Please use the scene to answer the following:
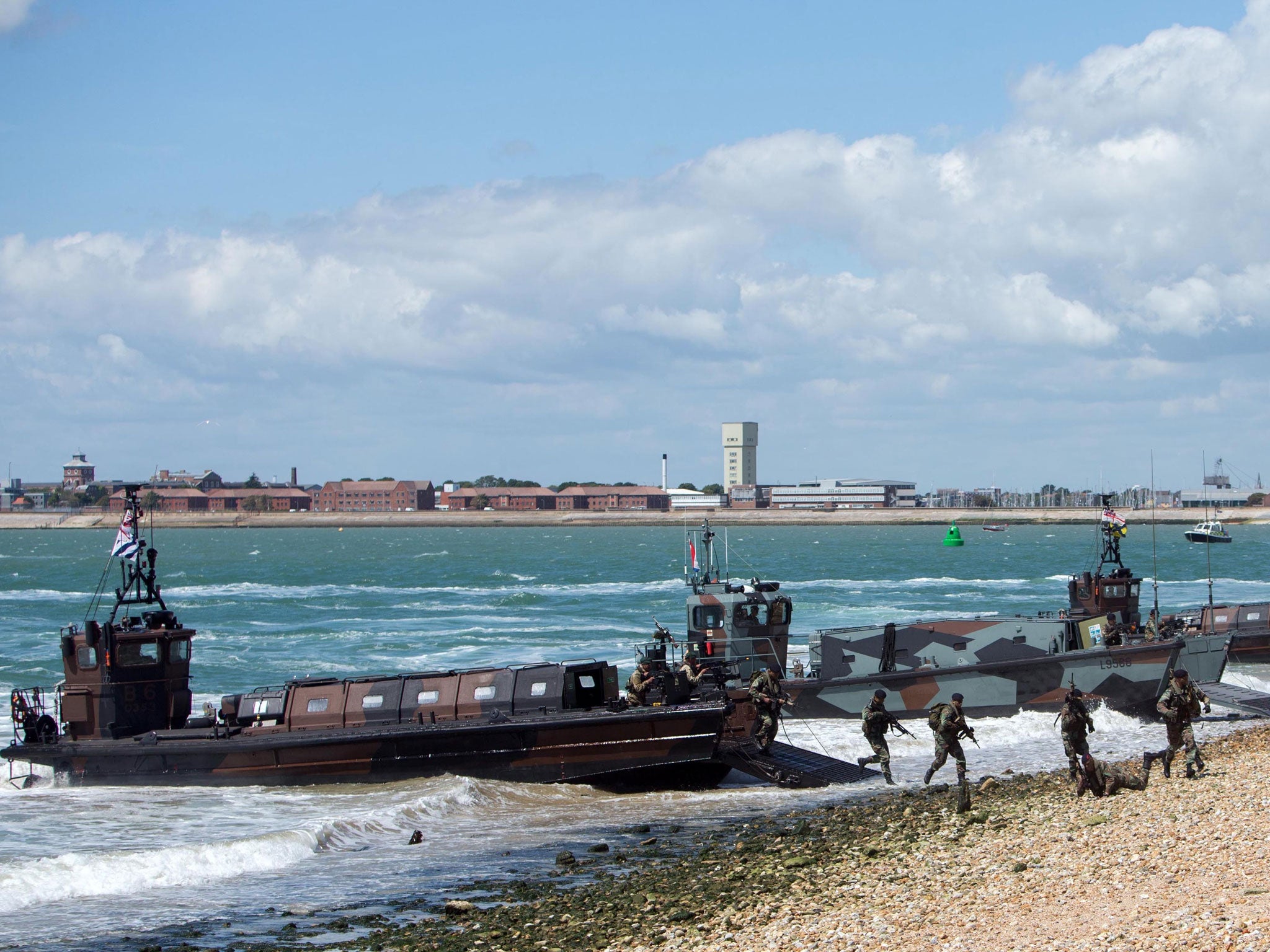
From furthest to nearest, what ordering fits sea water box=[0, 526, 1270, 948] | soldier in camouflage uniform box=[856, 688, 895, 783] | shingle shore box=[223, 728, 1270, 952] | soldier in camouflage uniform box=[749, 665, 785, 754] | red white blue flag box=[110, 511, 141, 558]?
1. red white blue flag box=[110, 511, 141, 558]
2. soldier in camouflage uniform box=[749, 665, 785, 754]
3. soldier in camouflage uniform box=[856, 688, 895, 783]
4. sea water box=[0, 526, 1270, 948]
5. shingle shore box=[223, 728, 1270, 952]

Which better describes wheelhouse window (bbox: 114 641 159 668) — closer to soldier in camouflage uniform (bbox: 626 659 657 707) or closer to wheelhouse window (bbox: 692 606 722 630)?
soldier in camouflage uniform (bbox: 626 659 657 707)

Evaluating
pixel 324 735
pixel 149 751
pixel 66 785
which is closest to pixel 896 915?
pixel 324 735

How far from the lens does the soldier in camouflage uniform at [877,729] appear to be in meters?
20.9

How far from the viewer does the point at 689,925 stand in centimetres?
1278

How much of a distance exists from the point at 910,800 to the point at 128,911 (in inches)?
414

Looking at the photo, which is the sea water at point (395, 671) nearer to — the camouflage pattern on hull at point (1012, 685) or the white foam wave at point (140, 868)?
the white foam wave at point (140, 868)

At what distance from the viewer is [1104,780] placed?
17891 mm

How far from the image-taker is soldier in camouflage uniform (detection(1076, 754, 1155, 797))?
17.7 meters

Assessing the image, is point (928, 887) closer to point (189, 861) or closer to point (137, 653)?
point (189, 861)

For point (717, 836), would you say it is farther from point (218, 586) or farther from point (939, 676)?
point (218, 586)

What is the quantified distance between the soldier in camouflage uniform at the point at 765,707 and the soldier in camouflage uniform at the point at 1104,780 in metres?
5.24

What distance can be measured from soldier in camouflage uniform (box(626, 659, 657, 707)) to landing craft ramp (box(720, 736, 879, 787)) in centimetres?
165

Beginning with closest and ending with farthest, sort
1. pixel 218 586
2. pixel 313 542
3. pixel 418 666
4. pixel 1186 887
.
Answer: pixel 1186 887, pixel 418 666, pixel 218 586, pixel 313 542

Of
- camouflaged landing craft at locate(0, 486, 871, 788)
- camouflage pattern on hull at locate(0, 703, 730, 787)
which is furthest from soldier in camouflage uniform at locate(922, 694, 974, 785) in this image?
camouflage pattern on hull at locate(0, 703, 730, 787)
